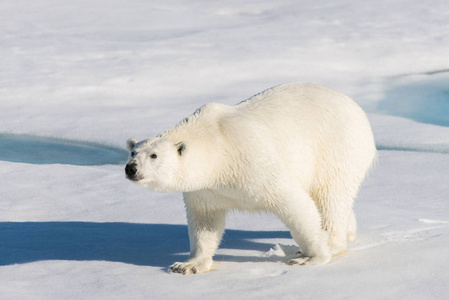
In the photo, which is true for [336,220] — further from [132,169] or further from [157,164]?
[132,169]

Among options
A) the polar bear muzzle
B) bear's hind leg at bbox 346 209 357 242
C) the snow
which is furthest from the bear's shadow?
the polar bear muzzle

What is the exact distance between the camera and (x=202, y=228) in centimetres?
414

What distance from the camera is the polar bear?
3.72m

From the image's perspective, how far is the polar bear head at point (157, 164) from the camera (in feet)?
11.6

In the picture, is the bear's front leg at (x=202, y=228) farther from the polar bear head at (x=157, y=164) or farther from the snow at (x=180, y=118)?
the polar bear head at (x=157, y=164)

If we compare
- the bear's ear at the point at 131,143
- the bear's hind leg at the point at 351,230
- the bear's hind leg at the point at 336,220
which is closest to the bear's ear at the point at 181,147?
the bear's ear at the point at 131,143

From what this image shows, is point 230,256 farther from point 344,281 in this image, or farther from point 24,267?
point 24,267

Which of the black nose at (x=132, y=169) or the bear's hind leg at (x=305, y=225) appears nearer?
the black nose at (x=132, y=169)

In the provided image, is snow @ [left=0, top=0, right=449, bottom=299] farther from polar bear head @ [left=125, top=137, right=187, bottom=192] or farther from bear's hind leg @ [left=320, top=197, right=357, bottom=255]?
polar bear head @ [left=125, top=137, right=187, bottom=192]

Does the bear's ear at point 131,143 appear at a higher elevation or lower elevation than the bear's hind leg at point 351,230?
higher

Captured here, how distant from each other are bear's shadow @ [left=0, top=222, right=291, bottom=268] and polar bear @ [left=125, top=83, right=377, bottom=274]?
0.32m

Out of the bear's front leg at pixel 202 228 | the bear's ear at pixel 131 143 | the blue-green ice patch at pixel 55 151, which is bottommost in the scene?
the blue-green ice patch at pixel 55 151

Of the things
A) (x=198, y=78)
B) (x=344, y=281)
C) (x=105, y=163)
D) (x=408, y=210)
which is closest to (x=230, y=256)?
(x=344, y=281)

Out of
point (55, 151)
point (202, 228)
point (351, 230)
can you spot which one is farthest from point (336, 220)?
point (55, 151)
